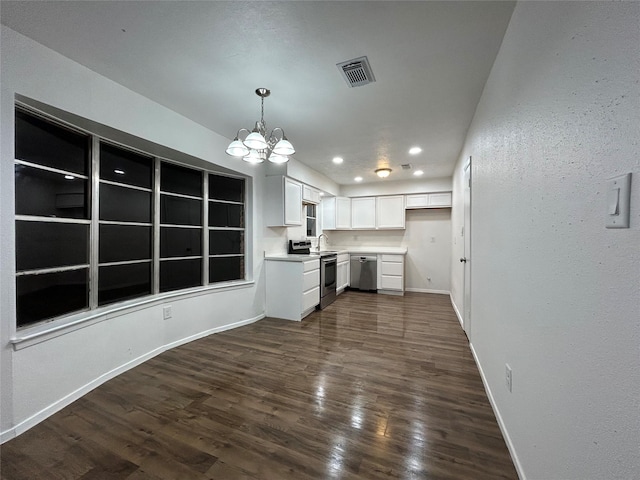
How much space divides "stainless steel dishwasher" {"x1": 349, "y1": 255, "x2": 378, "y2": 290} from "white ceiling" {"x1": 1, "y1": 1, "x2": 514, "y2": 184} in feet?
11.2

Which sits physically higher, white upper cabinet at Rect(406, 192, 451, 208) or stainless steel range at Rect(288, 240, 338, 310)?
white upper cabinet at Rect(406, 192, 451, 208)

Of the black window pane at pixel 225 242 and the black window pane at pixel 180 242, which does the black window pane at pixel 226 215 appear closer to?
the black window pane at pixel 225 242

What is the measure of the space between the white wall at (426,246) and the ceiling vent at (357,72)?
4413 millimetres

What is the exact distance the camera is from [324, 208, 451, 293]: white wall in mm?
5793

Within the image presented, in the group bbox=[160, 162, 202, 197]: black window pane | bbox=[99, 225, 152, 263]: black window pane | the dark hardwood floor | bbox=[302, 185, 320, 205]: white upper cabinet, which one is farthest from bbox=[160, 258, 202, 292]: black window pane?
bbox=[302, 185, 320, 205]: white upper cabinet

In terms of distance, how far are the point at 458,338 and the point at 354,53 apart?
323cm

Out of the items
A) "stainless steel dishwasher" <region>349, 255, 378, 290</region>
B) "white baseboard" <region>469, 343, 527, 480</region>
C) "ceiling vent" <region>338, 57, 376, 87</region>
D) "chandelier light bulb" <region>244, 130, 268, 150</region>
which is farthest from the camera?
"stainless steel dishwasher" <region>349, 255, 378, 290</region>

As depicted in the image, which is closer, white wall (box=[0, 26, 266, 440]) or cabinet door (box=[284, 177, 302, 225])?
white wall (box=[0, 26, 266, 440])

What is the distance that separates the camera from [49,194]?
1995 millimetres

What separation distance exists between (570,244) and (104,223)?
129 inches

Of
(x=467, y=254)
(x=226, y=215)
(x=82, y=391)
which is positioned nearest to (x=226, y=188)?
(x=226, y=215)

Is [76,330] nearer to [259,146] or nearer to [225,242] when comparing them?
[225,242]

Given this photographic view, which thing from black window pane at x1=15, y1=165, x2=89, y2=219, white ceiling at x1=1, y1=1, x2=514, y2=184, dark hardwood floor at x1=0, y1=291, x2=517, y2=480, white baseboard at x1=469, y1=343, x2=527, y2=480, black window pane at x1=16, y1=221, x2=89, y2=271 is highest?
white ceiling at x1=1, y1=1, x2=514, y2=184

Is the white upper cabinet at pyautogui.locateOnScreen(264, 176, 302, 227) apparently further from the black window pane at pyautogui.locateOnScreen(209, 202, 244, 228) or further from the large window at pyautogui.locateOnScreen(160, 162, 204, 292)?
the large window at pyautogui.locateOnScreen(160, 162, 204, 292)
